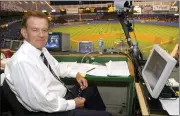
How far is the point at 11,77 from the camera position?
1193 mm

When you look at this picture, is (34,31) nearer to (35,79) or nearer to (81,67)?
(35,79)

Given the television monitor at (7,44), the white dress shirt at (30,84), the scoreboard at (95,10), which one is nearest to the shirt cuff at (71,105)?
the white dress shirt at (30,84)

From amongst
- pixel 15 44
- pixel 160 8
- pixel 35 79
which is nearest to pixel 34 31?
pixel 35 79

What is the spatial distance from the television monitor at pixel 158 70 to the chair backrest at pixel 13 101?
75 centimetres

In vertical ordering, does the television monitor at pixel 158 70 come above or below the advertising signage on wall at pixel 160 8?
below

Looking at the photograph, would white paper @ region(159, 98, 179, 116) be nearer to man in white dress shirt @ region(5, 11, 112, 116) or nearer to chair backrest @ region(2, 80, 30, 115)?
man in white dress shirt @ region(5, 11, 112, 116)

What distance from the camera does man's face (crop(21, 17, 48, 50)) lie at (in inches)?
53.4

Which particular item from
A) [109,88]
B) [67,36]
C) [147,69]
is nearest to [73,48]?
[67,36]

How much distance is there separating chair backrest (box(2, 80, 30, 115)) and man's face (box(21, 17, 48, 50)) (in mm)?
328

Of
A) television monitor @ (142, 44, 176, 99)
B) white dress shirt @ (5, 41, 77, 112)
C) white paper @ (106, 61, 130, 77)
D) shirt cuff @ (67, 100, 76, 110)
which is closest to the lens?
television monitor @ (142, 44, 176, 99)

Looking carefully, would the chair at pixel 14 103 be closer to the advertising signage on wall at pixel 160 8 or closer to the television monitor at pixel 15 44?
the television monitor at pixel 15 44

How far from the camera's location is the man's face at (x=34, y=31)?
136 cm

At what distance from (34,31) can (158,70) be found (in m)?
0.82

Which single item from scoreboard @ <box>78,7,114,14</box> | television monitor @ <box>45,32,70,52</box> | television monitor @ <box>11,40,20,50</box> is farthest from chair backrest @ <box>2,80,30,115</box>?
scoreboard @ <box>78,7,114,14</box>
